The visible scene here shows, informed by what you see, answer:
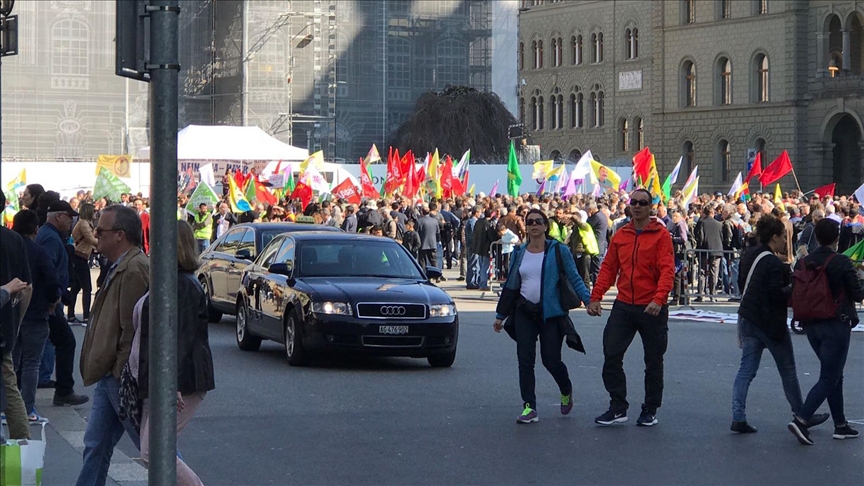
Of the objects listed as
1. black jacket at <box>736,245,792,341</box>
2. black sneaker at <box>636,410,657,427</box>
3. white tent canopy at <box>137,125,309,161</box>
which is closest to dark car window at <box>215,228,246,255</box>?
black sneaker at <box>636,410,657,427</box>

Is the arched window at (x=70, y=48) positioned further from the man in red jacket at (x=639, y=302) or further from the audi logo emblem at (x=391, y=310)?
the man in red jacket at (x=639, y=302)

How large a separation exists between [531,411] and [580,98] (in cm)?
7268

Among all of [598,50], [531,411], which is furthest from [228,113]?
[531,411]

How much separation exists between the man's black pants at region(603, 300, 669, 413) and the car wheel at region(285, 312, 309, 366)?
14.7 ft

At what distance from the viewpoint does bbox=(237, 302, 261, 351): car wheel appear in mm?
16250

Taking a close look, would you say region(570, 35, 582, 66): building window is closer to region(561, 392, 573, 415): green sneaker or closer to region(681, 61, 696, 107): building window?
region(681, 61, 696, 107): building window

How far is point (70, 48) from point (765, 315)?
46090mm

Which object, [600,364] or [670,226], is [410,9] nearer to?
[670,226]

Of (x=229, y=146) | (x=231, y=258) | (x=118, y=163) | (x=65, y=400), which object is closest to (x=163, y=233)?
(x=65, y=400)

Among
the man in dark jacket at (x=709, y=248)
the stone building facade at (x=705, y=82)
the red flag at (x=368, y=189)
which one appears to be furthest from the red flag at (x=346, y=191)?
A: the stone building facade at (x=705, y=82)

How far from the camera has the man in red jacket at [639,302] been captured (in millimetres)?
10664

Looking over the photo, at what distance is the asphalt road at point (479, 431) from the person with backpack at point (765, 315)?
0.30 meters

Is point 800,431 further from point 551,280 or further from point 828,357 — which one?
point 551,280

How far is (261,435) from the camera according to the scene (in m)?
10.3
